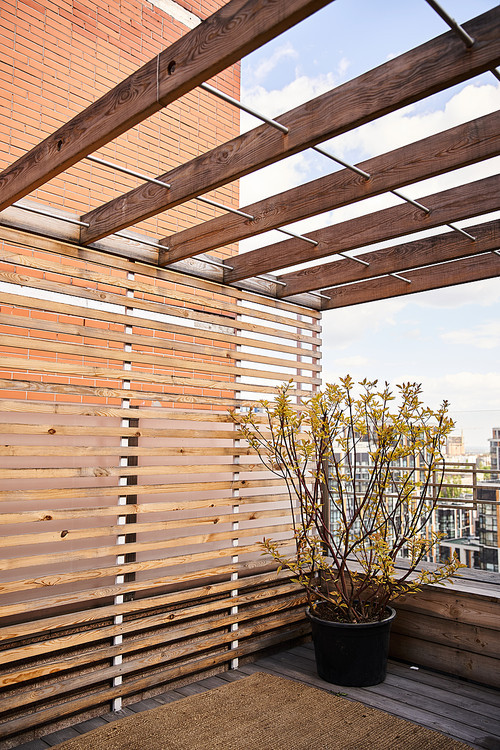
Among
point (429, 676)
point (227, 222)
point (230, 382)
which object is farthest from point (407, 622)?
point (227, 222)

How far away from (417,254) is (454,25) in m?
1.87

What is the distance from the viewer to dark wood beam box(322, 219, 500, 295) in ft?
10.5

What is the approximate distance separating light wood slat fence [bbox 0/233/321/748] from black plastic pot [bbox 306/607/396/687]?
0.58 m

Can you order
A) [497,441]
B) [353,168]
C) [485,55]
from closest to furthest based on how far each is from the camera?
[485,55], [353,168], [497,441]

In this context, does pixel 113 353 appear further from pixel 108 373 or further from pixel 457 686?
pixel 457 686

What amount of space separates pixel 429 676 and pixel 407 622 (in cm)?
34

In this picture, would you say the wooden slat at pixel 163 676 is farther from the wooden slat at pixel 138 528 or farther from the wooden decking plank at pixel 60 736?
the wooden slat at pixel 138 528

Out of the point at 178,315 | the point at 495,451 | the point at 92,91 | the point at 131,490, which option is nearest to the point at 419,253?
the point at 178,315

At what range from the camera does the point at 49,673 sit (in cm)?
278

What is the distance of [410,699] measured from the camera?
322 centimetres

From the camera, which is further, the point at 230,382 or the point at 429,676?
the point at 230,382

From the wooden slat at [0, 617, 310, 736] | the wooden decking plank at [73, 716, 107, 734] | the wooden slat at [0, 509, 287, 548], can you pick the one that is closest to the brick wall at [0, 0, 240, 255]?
the wooden slat at [0, 509, 287, 548]

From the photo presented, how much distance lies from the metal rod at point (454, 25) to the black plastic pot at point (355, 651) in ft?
9.55

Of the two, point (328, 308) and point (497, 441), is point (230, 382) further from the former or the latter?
point (497, 441)
